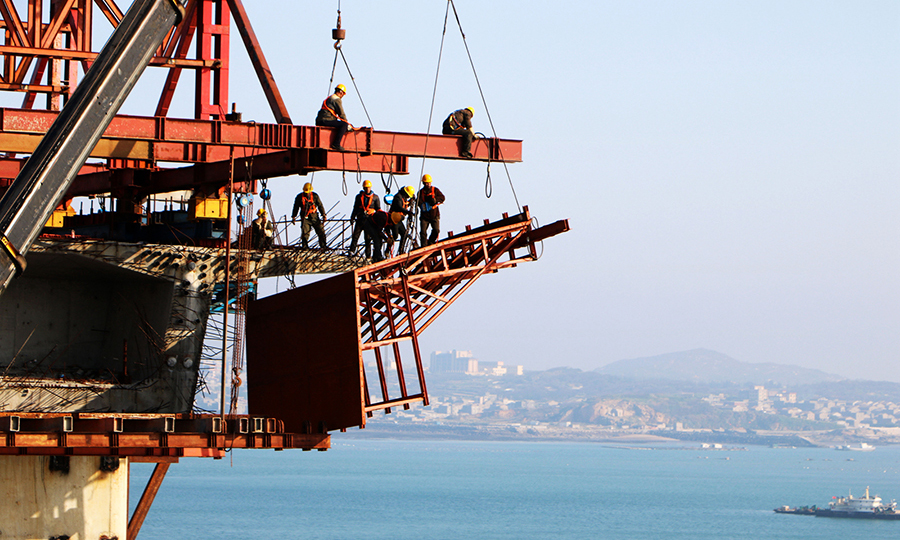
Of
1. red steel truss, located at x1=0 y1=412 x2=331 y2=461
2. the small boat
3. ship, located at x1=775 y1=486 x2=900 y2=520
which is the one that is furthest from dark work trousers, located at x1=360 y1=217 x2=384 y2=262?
the small boat

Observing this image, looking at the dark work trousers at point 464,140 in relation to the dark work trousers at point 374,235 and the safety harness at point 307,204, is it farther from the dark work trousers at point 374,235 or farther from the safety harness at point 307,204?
the safety harness at point 307,204

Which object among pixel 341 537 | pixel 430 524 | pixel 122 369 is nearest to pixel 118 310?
pixel 122 369

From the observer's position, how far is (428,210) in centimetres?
2664

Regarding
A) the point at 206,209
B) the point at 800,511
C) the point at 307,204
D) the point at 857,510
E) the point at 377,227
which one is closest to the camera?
the point at 377,227

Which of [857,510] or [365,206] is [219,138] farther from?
[857,510]

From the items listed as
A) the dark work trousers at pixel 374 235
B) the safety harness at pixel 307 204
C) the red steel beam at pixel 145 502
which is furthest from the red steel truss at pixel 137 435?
the safety harness at pixel 307 204

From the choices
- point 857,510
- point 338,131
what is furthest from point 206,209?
point 857,510

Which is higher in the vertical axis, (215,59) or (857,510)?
(215,59)

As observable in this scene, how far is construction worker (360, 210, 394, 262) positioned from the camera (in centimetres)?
2689

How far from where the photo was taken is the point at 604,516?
190000 millimetres

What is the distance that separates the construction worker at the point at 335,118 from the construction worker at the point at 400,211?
1723 millimetres

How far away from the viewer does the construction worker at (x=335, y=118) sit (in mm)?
26516

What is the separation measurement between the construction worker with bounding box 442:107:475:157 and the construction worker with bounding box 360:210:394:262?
261 centimetres

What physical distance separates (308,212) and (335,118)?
2854mm
